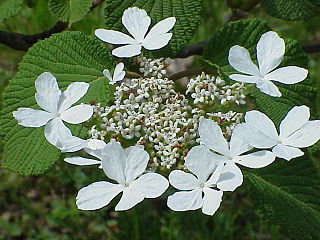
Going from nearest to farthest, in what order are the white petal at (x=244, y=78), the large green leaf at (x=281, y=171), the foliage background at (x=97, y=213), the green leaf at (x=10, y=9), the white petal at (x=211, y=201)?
the white petal at (x=211, y=201) → the white petal at (x=244, y=78) → the large green leaf at (x=281, y=171) → the green leaf at (x=10, y=9) → the foliage background at (x=97, y=213)

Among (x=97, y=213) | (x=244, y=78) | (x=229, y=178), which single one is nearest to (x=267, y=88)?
(x=244, y=78)

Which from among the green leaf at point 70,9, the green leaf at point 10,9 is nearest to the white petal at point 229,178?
the green leaf at point 70,9

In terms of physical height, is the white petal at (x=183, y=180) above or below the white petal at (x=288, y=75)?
below

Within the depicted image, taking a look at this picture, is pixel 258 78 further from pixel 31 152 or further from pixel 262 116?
pixel 31 152

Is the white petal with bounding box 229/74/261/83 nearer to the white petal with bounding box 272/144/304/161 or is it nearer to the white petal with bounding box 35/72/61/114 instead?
the white petal with bounding box 272/144/304/161

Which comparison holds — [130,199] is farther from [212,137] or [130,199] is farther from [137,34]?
[137,34]

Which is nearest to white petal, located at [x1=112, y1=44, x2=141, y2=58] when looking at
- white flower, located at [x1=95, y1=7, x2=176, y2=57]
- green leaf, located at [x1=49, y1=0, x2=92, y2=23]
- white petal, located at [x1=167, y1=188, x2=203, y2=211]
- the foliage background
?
white flower, located at [x1=95, y1=7, x2=176, y2=57]

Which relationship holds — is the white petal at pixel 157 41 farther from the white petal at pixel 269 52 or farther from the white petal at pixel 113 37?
the white petal at pixel 269 52
